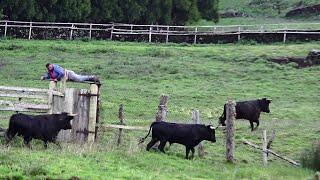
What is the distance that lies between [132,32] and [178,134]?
34.6 meters

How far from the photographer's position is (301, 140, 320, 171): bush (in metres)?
18.6

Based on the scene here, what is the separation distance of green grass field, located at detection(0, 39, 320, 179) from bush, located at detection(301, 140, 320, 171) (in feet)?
1.44

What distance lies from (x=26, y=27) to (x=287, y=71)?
2025 cm

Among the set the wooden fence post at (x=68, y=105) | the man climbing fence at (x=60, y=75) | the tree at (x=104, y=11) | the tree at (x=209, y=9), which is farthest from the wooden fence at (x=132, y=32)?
the wooden fence post at (x=68, y=105)

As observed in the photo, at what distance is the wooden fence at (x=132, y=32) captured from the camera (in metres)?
51.0

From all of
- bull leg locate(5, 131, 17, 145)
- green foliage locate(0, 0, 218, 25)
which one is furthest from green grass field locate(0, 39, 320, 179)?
green foliage locate(0, 0, 218, 25)

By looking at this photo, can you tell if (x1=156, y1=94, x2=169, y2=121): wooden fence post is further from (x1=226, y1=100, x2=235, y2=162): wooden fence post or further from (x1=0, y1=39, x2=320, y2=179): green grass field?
(x1=226, y1=100, x2=235, y2=162): wooden fence post

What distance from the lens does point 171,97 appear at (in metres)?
32.5

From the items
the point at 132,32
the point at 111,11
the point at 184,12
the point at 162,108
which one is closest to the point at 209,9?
the point at 184,12

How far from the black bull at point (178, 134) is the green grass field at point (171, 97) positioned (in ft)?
1.41

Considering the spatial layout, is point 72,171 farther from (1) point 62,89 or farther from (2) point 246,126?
(2) point 246,126

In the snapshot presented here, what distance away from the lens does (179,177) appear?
1584cm

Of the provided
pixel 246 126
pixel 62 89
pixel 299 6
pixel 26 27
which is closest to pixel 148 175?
pixel 62 89

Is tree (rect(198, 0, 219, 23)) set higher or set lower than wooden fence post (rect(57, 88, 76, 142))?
higher
